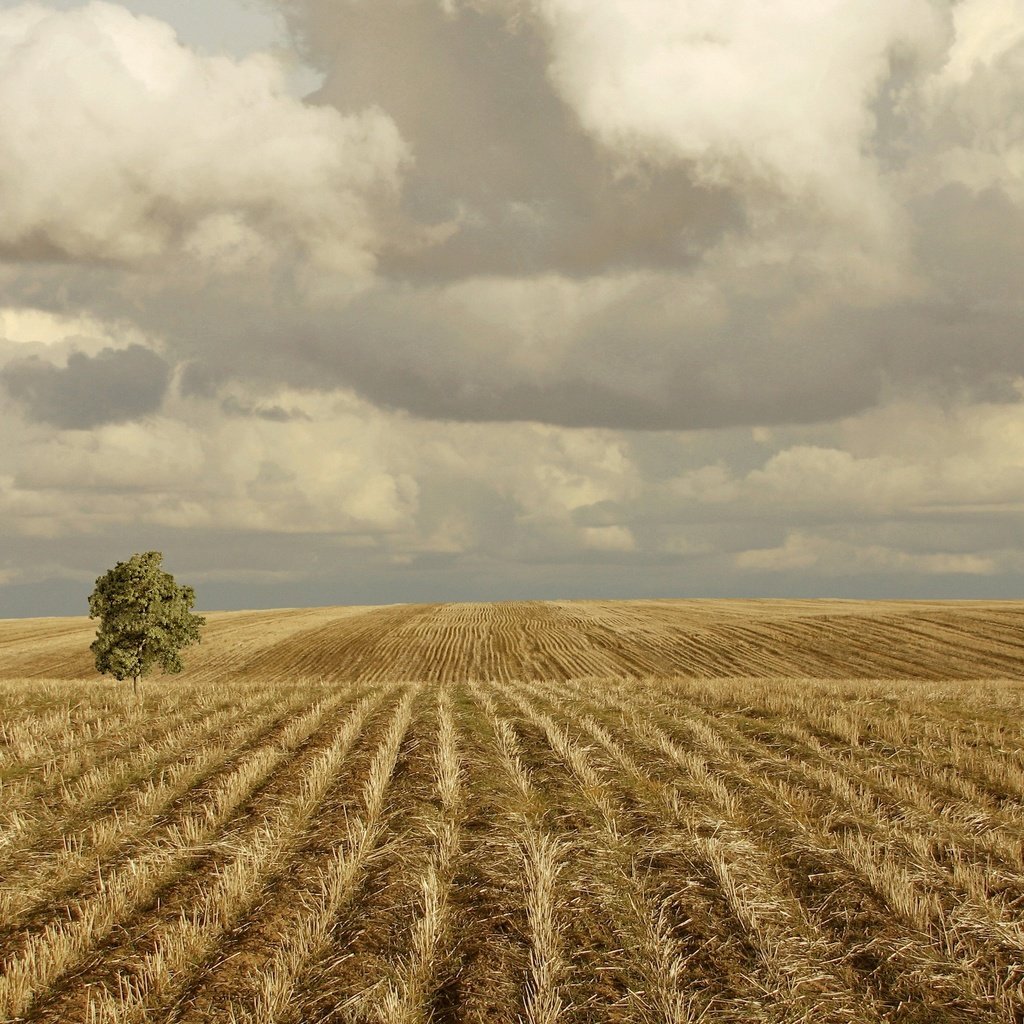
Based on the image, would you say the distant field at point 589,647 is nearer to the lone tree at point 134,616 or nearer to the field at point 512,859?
the lone tree at point 134,616

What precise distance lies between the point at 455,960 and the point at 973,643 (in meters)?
67.9

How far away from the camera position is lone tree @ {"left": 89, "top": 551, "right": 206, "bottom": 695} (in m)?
46.6

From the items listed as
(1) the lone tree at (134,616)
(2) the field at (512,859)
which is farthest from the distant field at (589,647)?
(2) the field at (512,859)

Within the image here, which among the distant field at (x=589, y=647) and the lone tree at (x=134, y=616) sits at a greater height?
the lone tree at (x=134, y=616)

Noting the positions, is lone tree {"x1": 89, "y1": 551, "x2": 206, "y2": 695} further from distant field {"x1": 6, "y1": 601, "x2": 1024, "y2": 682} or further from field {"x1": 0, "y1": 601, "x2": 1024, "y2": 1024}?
field {"x1": 0, "y1": 601, "x2": 1024, "y2": 1024}

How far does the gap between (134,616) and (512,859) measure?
42.0 meters

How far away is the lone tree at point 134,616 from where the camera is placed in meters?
46.6

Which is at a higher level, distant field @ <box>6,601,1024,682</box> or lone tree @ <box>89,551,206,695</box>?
lone tree @ <box>89,551,206,695</box>

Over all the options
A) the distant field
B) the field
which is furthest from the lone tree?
the field

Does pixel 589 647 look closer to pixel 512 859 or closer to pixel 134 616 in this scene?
pixel 134 616

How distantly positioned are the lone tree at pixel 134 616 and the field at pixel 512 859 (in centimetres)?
2481

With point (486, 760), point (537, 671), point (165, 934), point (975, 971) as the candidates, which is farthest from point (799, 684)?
point (537, 671)

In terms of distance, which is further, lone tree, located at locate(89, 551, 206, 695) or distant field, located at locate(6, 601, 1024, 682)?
distant field, located at locate(6, 601, 1024, 682)

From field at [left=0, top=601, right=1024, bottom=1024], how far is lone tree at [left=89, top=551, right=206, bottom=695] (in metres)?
24.8
